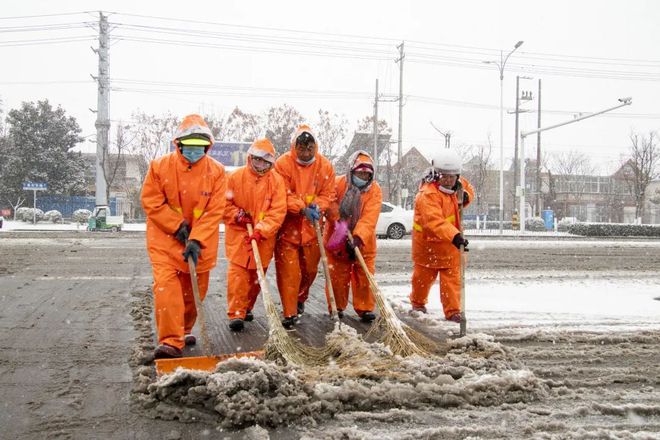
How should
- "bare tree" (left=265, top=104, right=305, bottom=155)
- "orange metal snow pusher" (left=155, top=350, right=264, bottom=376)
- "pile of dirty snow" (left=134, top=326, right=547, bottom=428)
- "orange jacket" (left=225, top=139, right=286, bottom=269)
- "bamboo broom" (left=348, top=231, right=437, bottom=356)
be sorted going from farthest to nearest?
"bare tree" (left=265, top=104, right=305, bottom=155) < "orange jacket" (left=225, top=139, right=286, bottom=269) < "bamboo broom" (left=348, top=231, right=437, bottom=356) < "orange metal snow pusher" (left=155, top=350, right=264, bottom=376) < "pile of dirty snow" (left=134, top=326, right=547, bottom=428)

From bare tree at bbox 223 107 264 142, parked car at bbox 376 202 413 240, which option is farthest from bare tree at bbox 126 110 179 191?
parked car at bbox 376 202 413 240

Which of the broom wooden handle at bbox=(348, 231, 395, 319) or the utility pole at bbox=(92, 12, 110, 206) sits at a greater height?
the utility pole at bbox=(92, 12, 110, 206)

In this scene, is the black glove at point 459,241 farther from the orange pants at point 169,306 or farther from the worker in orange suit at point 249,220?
the orange pants at point 169,306

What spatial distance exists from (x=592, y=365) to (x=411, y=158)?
48060 mm

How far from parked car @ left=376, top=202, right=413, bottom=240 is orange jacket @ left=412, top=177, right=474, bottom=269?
15.3 metres

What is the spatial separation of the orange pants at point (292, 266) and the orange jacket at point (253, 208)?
180 millimetres

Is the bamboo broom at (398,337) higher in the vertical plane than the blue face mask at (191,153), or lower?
lower

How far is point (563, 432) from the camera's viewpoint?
2.99 meters

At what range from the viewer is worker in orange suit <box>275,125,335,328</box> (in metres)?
5.59

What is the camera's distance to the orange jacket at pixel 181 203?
454cm

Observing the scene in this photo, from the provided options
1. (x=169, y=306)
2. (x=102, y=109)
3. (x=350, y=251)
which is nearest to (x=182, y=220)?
(x=169, y=306)

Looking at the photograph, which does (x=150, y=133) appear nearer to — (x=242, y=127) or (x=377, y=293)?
(x=242, y=127)

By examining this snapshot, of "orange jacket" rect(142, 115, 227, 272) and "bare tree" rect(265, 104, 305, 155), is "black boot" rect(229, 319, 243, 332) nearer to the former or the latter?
"orange jacket" rect(142, 115, 227, 272)

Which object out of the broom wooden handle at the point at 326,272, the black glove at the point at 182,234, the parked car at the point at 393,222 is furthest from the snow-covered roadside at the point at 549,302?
the parked car at the point at 393,222
